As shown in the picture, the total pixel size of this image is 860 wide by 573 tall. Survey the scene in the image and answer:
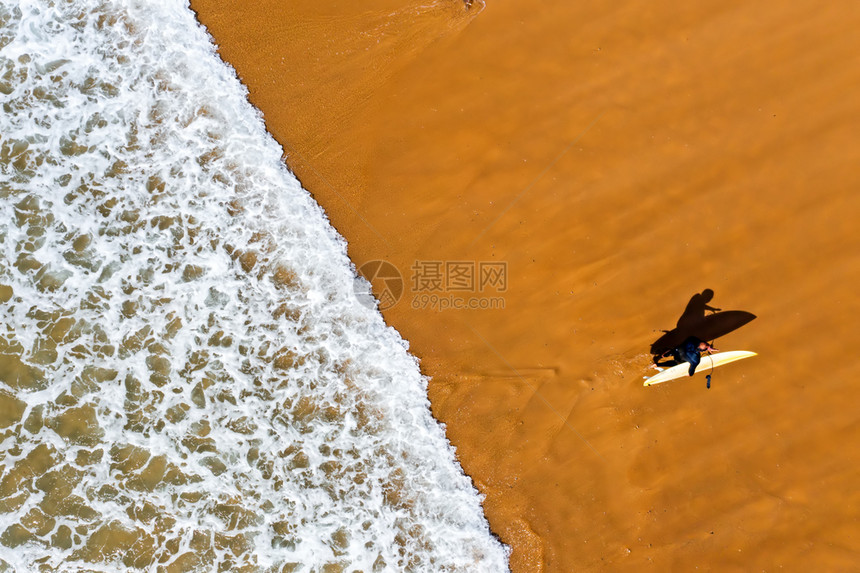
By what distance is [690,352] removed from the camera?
716 cm

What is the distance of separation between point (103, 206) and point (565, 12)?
784 centimetres

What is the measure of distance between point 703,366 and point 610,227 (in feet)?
8.31

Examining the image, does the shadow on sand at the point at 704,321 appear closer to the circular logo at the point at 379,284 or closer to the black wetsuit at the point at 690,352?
the black wetsuit at the point at 690,352

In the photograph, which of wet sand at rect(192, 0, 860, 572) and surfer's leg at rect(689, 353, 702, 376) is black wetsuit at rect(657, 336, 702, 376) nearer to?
surfer's leg at rect(689, 353, 702, 376)

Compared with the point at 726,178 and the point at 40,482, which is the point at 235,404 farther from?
the point at 726,178

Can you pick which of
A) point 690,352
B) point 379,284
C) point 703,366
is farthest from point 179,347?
point 703,366

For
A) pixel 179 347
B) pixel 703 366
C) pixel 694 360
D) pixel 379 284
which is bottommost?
pixel 703 366

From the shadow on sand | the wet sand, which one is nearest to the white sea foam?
the wet sand

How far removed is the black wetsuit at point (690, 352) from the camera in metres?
7.16

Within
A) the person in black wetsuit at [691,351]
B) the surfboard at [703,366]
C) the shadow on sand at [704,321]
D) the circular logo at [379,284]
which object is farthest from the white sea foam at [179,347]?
the shadow on sand at [704,321]

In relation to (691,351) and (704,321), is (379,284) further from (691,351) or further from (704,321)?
(704,321)

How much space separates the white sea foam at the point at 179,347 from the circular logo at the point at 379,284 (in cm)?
19

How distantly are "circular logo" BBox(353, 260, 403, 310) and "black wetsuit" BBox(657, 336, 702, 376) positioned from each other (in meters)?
4.21

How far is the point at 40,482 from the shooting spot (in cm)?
740
